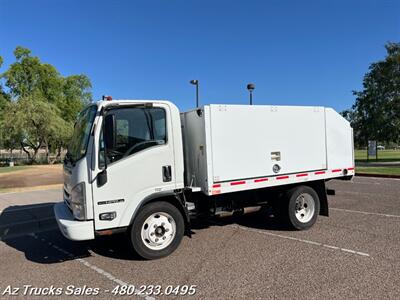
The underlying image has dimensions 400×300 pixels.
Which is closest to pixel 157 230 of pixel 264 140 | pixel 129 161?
pixel 129 161

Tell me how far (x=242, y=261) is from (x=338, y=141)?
3727 millimetres

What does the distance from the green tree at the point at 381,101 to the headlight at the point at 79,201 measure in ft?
103

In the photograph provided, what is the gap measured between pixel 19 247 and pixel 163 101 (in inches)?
152

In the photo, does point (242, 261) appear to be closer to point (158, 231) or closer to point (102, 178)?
point (158, 231)

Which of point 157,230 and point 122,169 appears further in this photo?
point 157,230

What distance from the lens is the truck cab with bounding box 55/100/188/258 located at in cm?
483

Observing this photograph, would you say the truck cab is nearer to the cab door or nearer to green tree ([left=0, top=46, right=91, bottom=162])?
the cab door

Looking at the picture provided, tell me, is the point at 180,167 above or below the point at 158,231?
above

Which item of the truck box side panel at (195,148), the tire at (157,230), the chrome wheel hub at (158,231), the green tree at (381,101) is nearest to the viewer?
the tire at (157,230)

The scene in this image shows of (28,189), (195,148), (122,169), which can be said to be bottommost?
(28,189)

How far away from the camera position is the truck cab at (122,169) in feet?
15.8

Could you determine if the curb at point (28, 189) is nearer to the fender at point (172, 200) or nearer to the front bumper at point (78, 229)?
the front bumper at point (78, 229)

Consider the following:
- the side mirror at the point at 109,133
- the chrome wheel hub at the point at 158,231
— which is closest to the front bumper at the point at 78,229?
the chrome wheel hub at the point at 158,231

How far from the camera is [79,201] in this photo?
15.9ft
